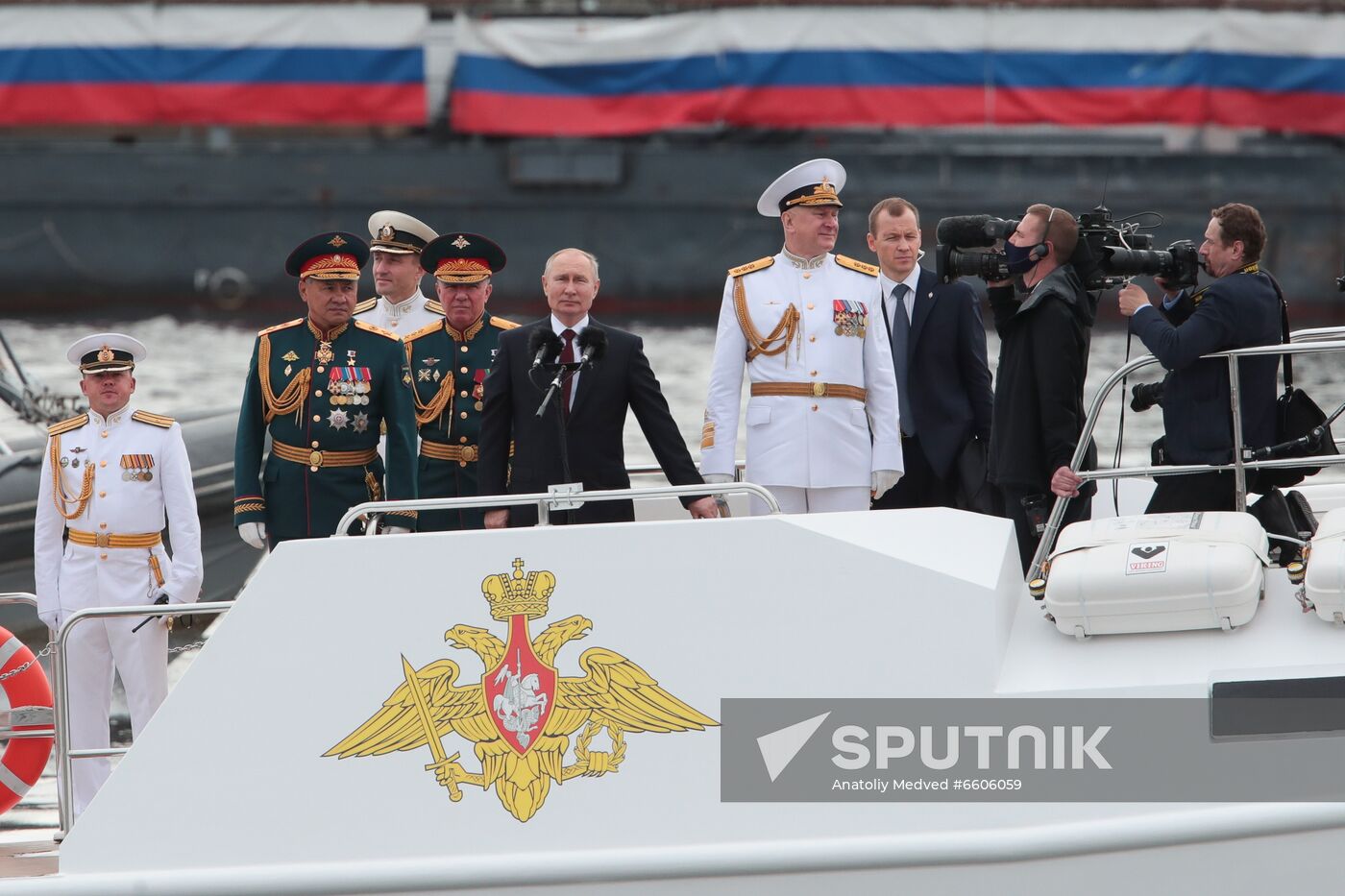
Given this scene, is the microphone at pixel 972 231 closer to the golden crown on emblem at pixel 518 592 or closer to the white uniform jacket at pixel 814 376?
the white uniform jacket at pixel 814 376

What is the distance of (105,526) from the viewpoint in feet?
Result: 16.2

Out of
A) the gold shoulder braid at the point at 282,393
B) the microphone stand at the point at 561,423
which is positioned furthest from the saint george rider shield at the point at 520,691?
the gold shoulder braid at the point at 282,393

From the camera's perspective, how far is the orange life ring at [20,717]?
176 inches

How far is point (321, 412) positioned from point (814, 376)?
4.36ft

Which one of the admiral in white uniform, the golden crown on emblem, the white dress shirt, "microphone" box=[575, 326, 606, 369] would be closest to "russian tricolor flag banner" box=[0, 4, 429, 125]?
the admiral in white uniform

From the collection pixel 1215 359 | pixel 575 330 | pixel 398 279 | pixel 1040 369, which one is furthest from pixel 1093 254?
pixel 398 279

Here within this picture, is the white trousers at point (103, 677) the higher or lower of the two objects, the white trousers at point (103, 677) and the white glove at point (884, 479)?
the lower

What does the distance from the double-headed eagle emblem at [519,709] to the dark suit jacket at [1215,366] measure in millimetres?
1473

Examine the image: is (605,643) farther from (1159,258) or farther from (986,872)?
(1159,258)

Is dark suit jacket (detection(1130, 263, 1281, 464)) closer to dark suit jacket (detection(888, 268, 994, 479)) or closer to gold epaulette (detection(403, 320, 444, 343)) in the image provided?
dark suit jacket (detection(888, 268, 994, 479))

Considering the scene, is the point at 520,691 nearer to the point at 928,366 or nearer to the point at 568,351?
the point at 568,351

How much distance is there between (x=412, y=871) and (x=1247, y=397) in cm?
223

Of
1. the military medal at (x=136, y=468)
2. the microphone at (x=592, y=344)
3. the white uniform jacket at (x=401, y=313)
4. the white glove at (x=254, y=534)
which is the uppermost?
the white uniform jacket at (x=401, y=313)

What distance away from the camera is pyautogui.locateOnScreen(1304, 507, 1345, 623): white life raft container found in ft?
11.5
